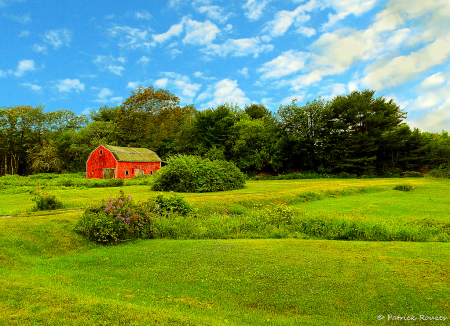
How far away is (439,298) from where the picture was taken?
16.0 ft

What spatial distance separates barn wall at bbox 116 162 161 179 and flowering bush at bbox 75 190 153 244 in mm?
32128

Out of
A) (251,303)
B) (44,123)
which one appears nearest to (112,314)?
(251,303)

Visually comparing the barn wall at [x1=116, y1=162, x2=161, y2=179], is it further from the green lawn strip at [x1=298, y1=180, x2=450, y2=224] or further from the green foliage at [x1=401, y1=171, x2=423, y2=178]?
the green foliage at [x1=401, y1=171, x2=423, y2=178]

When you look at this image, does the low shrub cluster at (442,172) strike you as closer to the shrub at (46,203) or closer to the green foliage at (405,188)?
the green foliage at (405,188)

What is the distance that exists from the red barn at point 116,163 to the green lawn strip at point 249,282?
113ft

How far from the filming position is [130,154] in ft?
142

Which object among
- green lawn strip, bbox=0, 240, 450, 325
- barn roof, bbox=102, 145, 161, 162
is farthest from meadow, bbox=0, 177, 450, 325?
barn roof, bbox=102, 145, 161, 162

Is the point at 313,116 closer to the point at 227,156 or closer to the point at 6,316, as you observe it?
the point at 227,156

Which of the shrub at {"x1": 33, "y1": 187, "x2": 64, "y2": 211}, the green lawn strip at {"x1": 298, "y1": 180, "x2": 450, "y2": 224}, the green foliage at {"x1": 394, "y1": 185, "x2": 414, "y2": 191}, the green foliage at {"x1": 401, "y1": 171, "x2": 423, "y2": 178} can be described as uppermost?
the shrub at {"x1": 33, "y1": 187, "x2": 64, "y2": 211}

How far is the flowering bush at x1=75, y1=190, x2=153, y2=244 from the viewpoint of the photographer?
8.82 metres

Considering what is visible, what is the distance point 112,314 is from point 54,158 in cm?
6057

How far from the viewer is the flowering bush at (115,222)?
882 cm

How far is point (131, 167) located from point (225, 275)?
3924cm

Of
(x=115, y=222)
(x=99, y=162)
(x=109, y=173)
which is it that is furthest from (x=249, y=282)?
(x=99, y=162)
